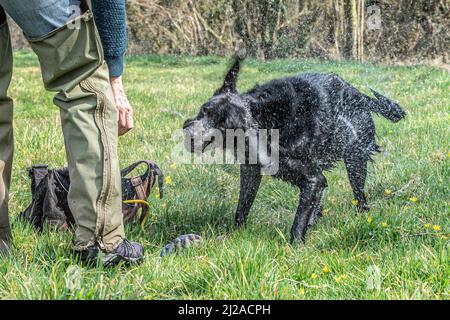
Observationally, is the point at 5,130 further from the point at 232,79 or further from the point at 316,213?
the point at 316,213

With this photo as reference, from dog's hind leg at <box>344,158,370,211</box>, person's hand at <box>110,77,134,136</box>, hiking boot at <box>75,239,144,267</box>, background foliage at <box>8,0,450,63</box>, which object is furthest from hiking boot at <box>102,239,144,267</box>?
background foliage at <box>8,0,450,63</box>

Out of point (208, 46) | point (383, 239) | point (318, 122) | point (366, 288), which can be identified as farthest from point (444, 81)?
point (208, 46)

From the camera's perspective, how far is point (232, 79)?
346 centimetres

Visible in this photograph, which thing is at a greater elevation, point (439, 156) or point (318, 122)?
point (318, 122)

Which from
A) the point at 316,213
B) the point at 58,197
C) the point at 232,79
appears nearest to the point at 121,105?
the point at 232,79

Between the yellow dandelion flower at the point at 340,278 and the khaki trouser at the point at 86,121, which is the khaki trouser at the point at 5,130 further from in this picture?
the yellow dandelion flower at the point at 340,278

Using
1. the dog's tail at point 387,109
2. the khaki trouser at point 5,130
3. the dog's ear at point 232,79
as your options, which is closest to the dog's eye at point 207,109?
the dog's ear at point 232,79

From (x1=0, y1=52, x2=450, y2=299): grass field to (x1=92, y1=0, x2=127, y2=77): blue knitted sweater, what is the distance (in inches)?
33.5

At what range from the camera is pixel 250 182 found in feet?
12.3

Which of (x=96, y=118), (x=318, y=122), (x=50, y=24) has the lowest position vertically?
(x=318, y=122)

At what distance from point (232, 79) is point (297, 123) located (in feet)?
1.43

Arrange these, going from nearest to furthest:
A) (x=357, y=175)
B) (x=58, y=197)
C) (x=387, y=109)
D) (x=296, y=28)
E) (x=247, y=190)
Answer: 1. (x=58, y=197)
2. (x=247, y=190)
3. (x=357, y=175)
4. (x=387, y=109)
5. (x=296, y=28)

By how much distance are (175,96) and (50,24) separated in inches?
212

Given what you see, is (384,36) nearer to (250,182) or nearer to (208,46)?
(208,46)
